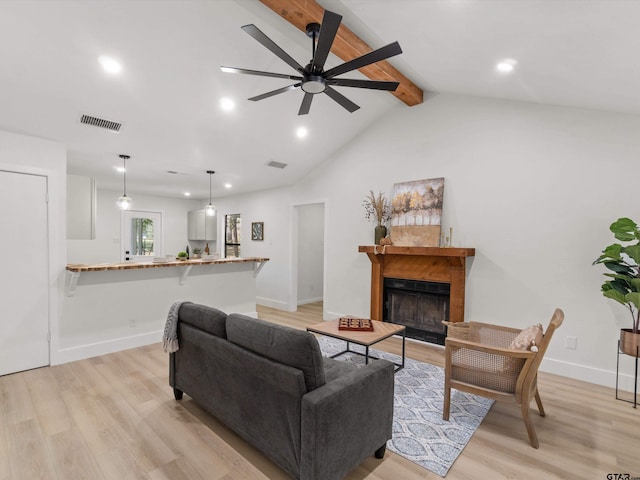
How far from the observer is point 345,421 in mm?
1742

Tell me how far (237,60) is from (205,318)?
2469 mm

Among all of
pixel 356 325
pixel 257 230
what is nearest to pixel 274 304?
pixel 257 230

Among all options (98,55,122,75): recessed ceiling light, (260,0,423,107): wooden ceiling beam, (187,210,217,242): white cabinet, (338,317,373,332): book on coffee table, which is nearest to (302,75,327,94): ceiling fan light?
(260,0,423,107): wooden ceiling beam

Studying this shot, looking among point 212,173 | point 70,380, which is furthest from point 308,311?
point 70,380

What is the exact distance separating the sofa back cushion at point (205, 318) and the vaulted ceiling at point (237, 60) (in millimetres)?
2254

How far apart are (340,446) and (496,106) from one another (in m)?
3.97

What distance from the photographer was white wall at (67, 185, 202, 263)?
664 cm

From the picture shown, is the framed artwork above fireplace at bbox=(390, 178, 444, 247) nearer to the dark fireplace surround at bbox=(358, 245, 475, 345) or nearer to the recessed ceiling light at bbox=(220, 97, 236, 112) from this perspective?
the dark fireplace surround at bbox=(358, 245, 475, 345)

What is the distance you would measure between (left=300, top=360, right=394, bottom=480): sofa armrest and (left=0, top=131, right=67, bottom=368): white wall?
11.4ft

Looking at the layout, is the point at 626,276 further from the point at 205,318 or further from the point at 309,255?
the point at 309,255

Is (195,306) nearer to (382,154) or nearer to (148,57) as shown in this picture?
(148,57)

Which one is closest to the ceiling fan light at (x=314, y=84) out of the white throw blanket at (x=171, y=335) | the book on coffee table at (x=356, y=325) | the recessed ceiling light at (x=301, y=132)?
the recessed ceiling light at (x=301, y=132)

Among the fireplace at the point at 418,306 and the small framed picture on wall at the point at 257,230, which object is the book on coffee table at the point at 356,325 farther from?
the small framed picture on wall at the point at 257,230

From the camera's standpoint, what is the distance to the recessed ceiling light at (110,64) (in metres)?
2.77
